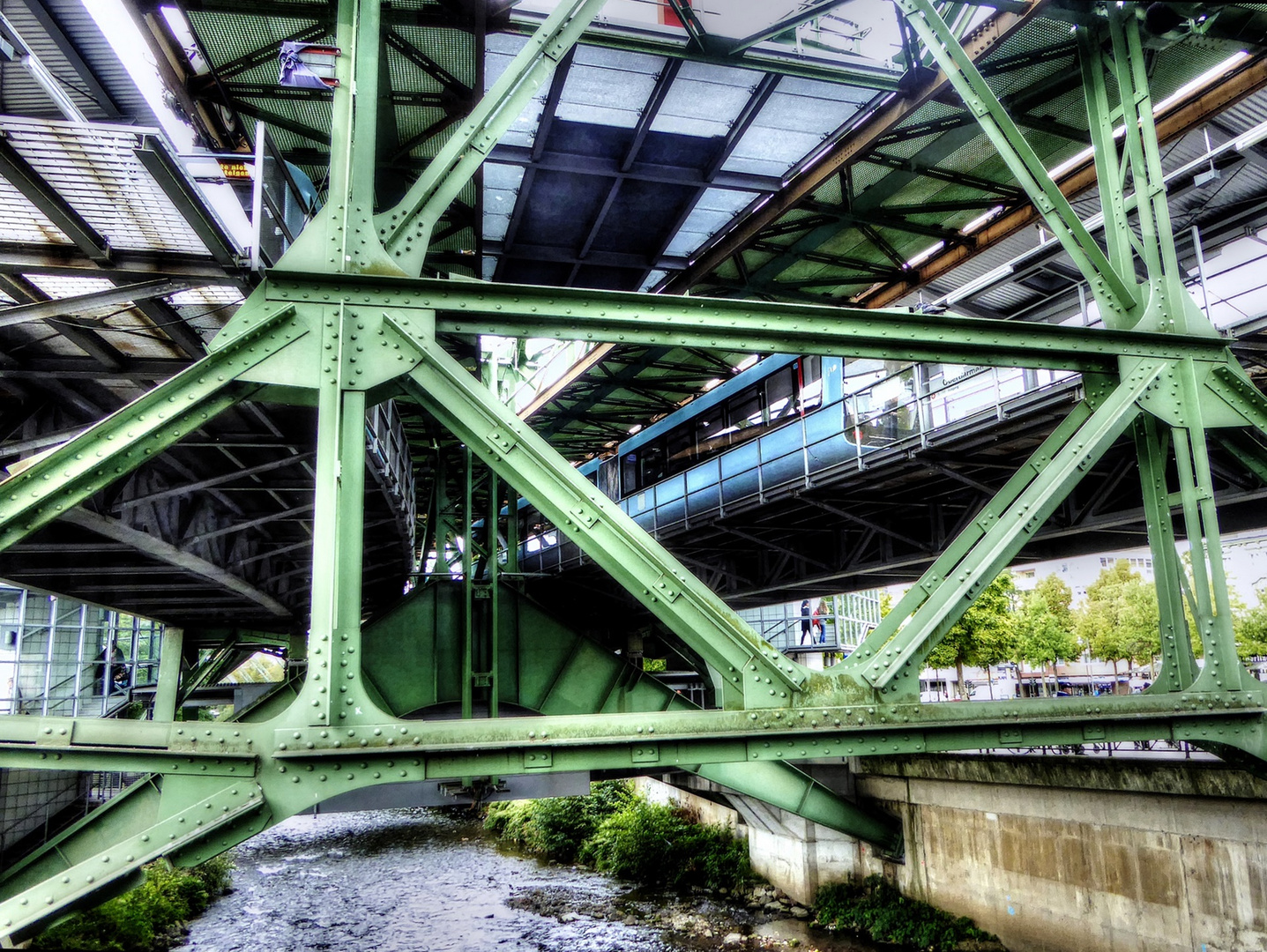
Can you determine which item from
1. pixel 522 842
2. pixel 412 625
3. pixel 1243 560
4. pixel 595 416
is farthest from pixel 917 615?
pixel 1243 560

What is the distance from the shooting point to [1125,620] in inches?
1147

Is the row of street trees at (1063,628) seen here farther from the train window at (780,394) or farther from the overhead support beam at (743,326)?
the overhead support beam at (743,326)

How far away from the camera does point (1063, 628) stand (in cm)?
3328

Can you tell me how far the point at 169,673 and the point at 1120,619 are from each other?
2899cm

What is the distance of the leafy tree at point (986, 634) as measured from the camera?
24594 millimetres

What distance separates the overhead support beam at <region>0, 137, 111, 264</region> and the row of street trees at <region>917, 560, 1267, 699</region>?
60.6ft

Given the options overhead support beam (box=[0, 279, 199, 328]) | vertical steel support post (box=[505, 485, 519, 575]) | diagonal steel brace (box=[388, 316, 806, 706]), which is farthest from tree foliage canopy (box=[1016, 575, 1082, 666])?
overhead support beam (box=[0, 279, 199, 328])

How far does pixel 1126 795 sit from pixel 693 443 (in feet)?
35.8

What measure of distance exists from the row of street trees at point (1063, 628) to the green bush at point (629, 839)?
7.02m

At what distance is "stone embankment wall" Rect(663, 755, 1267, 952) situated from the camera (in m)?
9.84

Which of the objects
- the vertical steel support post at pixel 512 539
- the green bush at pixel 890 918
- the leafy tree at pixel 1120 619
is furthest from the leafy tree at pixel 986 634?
the vertical steel support post at pixel 512 539

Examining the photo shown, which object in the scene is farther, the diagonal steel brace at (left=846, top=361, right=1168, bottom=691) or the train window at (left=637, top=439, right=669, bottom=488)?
the train window at (left=637, top=439, right=669, bottom=488)

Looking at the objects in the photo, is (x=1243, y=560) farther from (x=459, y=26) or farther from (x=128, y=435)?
(x=128, y=435)

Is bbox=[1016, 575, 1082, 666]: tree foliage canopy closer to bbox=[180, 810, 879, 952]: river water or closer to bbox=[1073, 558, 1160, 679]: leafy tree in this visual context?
bbox=[1073, 558, 1160, 679]: leafy tree
